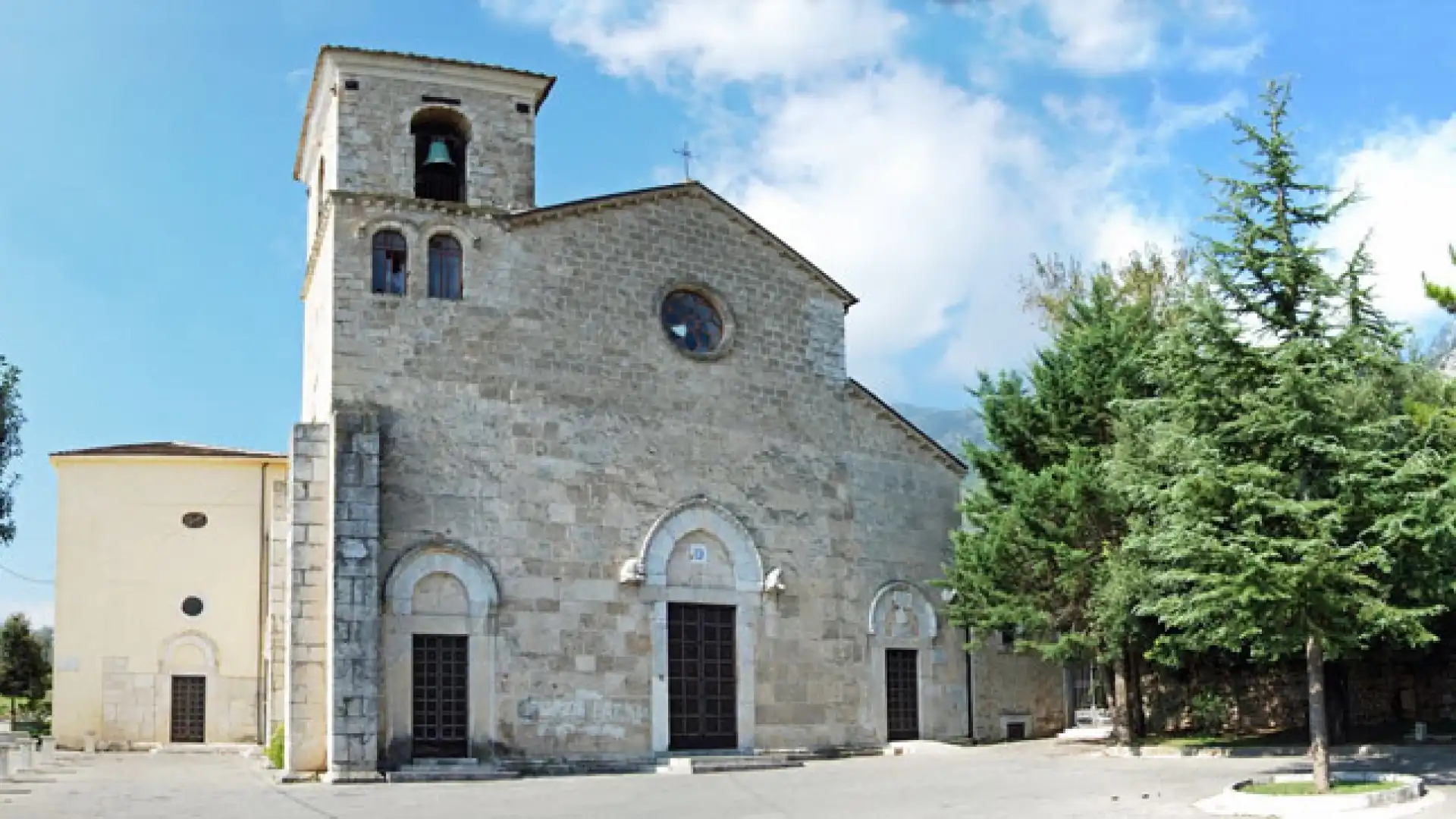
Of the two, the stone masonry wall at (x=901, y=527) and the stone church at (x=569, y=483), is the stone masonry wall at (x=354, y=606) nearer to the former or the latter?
the stone church at (x=569, y=483)

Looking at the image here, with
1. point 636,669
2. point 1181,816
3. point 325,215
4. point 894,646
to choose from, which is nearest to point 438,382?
point 325,215

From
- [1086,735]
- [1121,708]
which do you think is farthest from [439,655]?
[1086,735]

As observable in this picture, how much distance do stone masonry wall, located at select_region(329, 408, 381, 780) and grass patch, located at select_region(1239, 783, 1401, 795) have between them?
12854 mm

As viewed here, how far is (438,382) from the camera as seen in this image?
24016 mm

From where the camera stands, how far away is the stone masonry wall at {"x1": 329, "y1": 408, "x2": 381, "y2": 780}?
21.7m

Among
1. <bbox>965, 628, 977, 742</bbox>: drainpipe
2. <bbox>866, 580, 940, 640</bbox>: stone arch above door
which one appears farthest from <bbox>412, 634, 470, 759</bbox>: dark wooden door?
<bbox>965, 628, 977, 742</bbox>: drainpipe

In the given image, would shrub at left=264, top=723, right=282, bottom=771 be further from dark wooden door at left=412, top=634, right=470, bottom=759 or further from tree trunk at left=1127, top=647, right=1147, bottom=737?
tree trunk at left=1127, top=647, right=1147, bottom=737

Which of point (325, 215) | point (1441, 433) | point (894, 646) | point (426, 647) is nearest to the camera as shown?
point (1441, 433)

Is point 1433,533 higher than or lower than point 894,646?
higher

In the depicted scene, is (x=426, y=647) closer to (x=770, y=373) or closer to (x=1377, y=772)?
(x=770, y=373)

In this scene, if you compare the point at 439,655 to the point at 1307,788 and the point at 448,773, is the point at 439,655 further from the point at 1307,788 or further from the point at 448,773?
the point at 1307,788

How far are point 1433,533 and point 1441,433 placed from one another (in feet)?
6.81

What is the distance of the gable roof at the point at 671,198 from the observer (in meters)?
25.6

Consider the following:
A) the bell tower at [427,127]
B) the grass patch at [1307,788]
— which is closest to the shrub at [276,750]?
the bell tower at [427,127]
